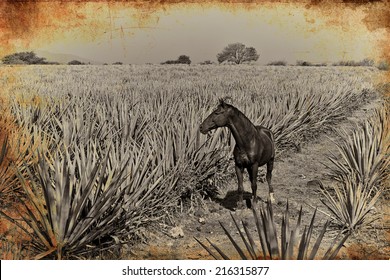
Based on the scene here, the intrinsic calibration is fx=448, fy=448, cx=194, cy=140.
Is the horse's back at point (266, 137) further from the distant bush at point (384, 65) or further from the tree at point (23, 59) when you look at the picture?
the tree at point (23, 59)

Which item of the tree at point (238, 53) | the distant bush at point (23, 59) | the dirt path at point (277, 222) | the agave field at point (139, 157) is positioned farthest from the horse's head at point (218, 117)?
the distant bush at point (23, 59)

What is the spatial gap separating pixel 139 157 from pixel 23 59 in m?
2.14

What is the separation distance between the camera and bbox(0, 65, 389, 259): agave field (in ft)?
10.5

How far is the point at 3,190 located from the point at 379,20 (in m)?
4.15

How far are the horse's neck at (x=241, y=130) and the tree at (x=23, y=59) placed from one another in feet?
7.15

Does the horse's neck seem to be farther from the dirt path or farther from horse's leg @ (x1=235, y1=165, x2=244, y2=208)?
the dirt path

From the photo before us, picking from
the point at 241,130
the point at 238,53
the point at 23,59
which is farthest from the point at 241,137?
the point at 23,59

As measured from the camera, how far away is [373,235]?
426 cm

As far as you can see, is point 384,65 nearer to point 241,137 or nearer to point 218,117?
point 241,137

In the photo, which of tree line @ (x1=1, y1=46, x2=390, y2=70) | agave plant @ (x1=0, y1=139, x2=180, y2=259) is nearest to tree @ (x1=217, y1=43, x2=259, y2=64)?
tree line @ (x1=1, y1=46, x2=390, y2=70)

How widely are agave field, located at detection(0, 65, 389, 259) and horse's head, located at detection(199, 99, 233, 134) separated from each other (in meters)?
0.37

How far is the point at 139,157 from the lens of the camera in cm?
389

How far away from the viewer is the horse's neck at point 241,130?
Result: 15.3 feet
